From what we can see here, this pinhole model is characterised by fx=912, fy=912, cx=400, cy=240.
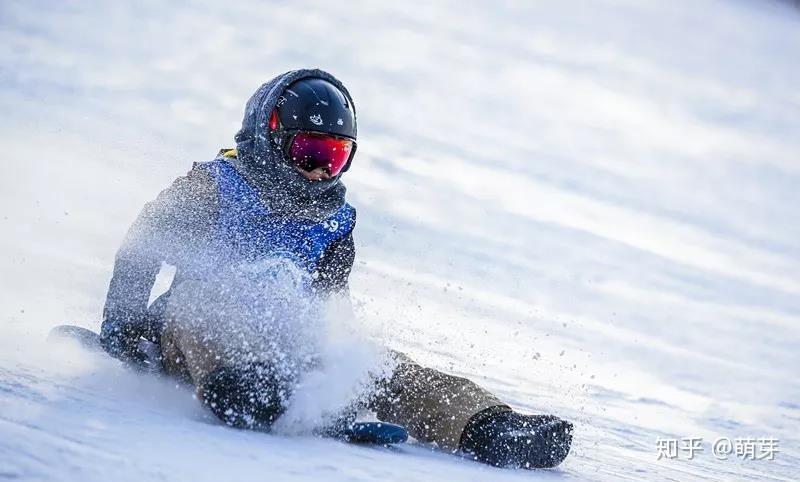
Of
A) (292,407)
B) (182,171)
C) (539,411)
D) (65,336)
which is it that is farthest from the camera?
(539,411)

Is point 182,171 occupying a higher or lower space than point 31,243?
higher

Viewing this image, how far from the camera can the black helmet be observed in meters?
3.20

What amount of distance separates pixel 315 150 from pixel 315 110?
5.5 inches

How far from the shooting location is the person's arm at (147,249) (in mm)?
3152

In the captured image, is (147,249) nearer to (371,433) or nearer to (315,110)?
(315,110)

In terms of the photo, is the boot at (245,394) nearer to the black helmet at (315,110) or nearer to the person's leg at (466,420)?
the person's leg at (466,420)

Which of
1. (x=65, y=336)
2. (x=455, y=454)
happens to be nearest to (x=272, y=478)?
(x=455, y=454)

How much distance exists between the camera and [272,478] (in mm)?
2027

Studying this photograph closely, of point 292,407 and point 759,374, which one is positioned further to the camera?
point 759,374

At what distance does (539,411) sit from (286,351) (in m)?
2.23

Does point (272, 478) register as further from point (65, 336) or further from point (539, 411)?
point (539, 411)

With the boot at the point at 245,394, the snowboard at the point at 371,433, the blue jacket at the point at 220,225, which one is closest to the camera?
the boot at the point at 245,394


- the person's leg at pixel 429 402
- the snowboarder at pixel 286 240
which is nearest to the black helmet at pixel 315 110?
the snowboarder at pixel 286 240

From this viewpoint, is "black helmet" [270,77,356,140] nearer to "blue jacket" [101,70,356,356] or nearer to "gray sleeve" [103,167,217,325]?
Result: "blue jacket" [101,70,356,356]
